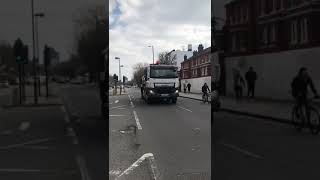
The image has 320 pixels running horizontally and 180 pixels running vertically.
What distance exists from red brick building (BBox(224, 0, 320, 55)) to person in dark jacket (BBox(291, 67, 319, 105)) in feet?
0.45

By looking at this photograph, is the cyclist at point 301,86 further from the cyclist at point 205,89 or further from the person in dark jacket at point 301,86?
the cyclist at point 205,89

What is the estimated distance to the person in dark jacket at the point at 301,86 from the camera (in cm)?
185

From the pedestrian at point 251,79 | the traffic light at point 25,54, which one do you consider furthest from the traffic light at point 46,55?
the pedestrian at point 251,79

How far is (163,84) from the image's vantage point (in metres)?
3.28

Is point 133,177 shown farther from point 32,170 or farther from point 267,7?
point 267,7

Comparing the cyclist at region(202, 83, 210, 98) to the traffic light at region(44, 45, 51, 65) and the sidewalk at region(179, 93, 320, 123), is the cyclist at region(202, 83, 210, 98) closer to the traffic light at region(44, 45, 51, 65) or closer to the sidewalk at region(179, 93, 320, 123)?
the sidewalk at region(179, 93, 320, 123)

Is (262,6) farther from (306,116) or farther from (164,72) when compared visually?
(164,72)

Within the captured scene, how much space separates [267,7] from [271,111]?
490 millimetres

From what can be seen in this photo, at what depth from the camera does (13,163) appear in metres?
2.54

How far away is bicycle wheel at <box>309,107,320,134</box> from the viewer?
6.19ft

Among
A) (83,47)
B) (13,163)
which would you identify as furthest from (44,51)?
(13,163)

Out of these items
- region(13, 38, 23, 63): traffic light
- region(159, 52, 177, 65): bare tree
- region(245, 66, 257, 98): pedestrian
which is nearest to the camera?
region(245, 66, 257, 98): pedestrian

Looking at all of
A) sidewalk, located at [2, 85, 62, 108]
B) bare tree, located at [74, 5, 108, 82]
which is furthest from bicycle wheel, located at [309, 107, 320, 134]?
sidewalk, located at [2, 85, 62, 108]

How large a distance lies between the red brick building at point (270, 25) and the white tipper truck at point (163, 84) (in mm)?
906
